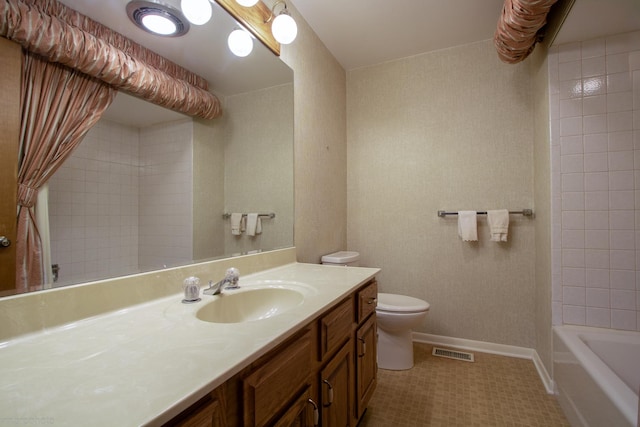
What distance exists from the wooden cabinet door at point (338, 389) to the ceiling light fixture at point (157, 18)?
4.28 feet

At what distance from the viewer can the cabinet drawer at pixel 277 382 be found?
0.62 metres

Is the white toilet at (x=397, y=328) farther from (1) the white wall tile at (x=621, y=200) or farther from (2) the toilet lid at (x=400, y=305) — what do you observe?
(1) the white wall tile at (x=621, y=200)

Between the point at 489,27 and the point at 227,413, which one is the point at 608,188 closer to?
the point at 489,27

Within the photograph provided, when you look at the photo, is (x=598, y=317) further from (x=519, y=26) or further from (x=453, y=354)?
(x=519, y=26)

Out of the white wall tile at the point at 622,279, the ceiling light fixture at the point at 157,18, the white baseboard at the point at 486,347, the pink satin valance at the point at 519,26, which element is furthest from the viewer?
the white baseboard at the point at 486,347

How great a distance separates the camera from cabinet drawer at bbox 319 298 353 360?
0.95 metres

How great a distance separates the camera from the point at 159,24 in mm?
1018

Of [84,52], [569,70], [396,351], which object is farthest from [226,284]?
[569,70]

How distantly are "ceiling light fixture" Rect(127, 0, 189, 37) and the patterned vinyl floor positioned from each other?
194 centimetres

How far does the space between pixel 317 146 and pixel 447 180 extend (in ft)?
3.55

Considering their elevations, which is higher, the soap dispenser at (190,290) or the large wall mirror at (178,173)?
the large wall mirror at (178,173)

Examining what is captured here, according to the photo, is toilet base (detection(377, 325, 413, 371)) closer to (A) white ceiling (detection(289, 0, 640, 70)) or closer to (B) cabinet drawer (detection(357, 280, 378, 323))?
(B) cabinet drawer (detection(357, 280, 378, 323))

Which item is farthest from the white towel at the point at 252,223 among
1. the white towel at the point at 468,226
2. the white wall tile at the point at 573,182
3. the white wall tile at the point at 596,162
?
the white wall tile at the point at 596,162

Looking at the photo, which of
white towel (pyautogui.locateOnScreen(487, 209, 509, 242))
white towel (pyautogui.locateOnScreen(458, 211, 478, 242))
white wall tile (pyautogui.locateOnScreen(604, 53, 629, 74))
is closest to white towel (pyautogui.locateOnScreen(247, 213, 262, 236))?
white towel (pyautogui.locateOnScreen(458, 211, 478, 242))
